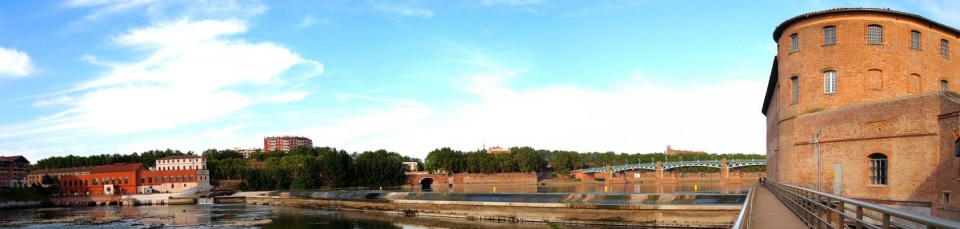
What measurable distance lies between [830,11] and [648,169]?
145 meters

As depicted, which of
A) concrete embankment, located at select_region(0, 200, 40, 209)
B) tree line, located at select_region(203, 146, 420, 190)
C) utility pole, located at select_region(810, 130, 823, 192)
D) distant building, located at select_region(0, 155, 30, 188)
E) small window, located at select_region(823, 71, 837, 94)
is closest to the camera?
utility pole, located at select_region(810, 130, 823, 192)

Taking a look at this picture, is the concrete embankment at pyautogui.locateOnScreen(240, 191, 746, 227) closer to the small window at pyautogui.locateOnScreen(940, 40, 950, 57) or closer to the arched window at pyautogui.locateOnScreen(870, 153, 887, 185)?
the arched window at pyautogui.locateOnScreen(870, 153, 887, 185)

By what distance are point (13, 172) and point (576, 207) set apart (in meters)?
119

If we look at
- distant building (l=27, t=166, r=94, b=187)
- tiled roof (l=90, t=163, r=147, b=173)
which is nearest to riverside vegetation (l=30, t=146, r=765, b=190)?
tiled roof (l=90, t=163, r=147, b=173)

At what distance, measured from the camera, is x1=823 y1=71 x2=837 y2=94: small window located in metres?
31.2

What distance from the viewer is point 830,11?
31062 millimetres

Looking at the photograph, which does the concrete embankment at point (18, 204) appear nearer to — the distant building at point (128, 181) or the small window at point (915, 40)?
the distant building at point (128, 181)

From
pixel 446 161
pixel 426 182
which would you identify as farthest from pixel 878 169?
pixel 446 161

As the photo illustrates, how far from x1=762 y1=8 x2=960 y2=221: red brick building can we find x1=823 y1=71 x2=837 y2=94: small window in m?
0.04

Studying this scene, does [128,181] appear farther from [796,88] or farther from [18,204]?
[796,88]

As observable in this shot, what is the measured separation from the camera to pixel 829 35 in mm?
31562

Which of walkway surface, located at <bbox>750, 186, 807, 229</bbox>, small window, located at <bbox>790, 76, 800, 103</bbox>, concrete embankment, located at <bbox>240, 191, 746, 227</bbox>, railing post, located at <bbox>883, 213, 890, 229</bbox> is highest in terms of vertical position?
small window, located at <bbox>790, 76, 800, 103</bbox>

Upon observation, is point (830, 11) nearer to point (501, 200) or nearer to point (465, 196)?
point (501, 200)

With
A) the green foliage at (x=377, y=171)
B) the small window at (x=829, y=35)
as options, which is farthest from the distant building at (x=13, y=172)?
the small window at (x=829, y=35)
